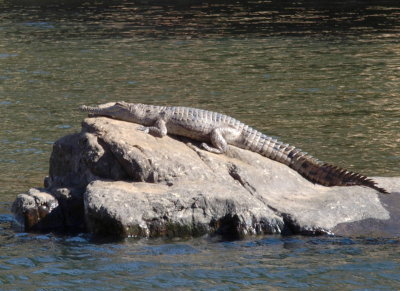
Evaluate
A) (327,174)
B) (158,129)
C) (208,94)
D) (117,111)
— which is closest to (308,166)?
(327,174)

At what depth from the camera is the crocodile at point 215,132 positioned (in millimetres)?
9461

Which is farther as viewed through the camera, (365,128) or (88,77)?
(88,77)

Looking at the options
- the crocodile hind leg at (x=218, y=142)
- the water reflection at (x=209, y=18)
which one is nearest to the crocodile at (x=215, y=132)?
the crocodile hind leg at (x=218, y=142)

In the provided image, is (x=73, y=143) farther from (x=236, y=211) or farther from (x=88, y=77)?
(x=88, y=77)

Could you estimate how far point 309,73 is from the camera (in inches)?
717

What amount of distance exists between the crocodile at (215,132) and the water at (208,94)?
5.00 feet

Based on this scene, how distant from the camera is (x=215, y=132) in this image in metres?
9.48

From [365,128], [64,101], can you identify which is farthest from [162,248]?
[64,101]

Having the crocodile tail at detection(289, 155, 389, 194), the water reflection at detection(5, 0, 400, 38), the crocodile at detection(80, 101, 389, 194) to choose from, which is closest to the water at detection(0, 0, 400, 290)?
the water reflection at detection(5, 0, 400, 38)

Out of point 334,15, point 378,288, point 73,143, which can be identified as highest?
point 334,15

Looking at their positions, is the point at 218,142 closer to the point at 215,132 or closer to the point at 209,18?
the point at 215,132

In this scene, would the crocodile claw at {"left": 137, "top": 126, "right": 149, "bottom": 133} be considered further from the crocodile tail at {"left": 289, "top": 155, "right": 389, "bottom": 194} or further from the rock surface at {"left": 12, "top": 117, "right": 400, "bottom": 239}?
the crocodile tail at {"left": 289, "top": 155, "right": 389, "bottom": 194}

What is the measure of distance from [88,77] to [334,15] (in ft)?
34.2

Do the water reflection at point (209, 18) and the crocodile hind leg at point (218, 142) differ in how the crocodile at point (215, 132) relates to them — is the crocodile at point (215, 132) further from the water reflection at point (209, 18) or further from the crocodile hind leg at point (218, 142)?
the water reflection at point (209, 18)
